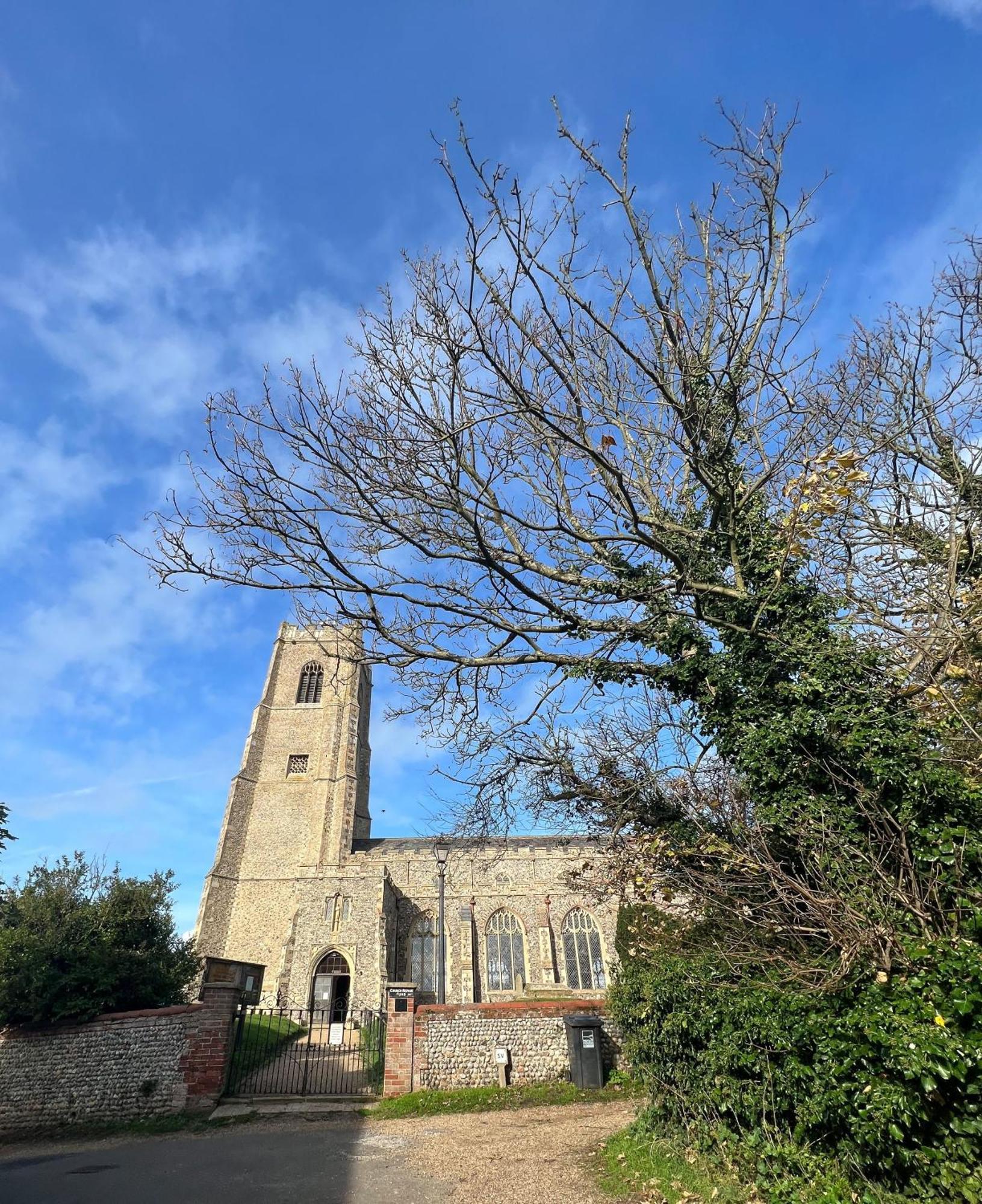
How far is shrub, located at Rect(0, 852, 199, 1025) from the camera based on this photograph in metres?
12.0

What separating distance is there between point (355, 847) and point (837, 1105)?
108 feet

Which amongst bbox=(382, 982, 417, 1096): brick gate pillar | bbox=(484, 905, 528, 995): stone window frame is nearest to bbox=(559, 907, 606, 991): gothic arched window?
bbox=(484, 905, 528, 995): stone window frame

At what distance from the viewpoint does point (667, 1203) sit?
5.11 metres

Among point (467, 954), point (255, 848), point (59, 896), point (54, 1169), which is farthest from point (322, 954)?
point (54, 1169)

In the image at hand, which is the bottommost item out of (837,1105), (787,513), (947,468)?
(837,1105)

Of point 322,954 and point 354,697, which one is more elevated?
point 354,697

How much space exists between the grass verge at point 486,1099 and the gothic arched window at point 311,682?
2864 cm

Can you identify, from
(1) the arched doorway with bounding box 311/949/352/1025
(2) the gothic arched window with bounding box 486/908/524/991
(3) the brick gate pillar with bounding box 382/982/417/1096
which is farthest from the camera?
(2) the gothic arched window with bounding box 486/908/524/991

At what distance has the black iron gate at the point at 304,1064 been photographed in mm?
11688

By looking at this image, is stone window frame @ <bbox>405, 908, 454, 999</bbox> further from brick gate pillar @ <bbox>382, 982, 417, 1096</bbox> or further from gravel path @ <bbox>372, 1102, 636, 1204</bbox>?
gravel path @ <bbox>372, 1102, 636, 1204</bbox>

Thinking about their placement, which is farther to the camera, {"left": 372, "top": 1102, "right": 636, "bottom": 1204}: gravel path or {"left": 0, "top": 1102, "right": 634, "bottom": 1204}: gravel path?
{"left": 0, "top": 1102, "right": 634, "bottom": 1204}: gravel path

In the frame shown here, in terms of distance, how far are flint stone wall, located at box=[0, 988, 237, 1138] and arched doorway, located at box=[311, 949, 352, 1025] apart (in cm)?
1364

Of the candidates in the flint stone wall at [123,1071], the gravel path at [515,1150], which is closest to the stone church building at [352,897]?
the flint stone wall at [123,1071]

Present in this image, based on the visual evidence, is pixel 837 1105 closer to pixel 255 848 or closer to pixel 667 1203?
pixel 667 1203
